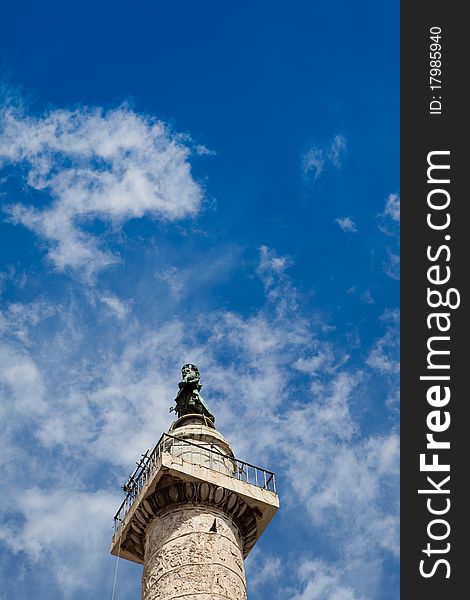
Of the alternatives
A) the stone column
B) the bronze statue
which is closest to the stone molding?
the stone column

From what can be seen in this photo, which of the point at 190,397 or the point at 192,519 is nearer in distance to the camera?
the point at 192,519

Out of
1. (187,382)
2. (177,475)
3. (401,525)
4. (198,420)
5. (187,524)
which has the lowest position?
(401,525)

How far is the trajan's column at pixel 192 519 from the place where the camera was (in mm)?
14031

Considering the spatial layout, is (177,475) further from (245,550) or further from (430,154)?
(430,154)

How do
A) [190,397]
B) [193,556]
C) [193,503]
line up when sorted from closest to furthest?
[193,556], [193,503], [190,397]

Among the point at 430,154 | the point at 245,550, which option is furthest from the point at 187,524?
the point at 430,154

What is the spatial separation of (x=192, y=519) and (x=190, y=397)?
5184 millimetres

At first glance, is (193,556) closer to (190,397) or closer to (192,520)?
(192,520)

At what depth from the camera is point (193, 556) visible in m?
14.2

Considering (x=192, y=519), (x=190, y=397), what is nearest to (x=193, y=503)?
(x=192, y=519)

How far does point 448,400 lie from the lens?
10.9 metres

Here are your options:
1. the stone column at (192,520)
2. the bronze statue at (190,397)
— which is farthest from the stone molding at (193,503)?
the bronze statue at (190,397)

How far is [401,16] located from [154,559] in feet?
36.5

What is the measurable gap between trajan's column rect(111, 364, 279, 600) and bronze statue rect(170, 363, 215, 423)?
58.4 inches
